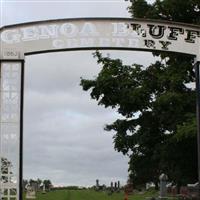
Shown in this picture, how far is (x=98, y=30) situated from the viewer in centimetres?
1594

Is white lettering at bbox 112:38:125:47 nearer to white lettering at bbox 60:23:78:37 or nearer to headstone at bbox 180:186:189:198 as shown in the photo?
white lettering at bbox 60:23:78:37

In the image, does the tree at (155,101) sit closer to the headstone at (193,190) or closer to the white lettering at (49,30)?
the headstone at (193,190)

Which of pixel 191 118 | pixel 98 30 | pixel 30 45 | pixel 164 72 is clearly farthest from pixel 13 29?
pixel 164 72

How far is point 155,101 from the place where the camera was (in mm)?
27141

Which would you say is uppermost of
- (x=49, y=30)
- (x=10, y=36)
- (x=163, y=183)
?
(x=49, y=30)

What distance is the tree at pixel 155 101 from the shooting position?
26875mm

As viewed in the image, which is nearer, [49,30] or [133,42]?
[49,30]

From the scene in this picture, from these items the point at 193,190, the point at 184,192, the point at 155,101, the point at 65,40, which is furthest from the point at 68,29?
the point at 184,192

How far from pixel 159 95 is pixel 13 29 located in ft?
40.9

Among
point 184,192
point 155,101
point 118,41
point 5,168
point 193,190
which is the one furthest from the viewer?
point 184,192

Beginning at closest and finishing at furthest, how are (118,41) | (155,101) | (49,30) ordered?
(49,30)
(118,41)
(155,101)

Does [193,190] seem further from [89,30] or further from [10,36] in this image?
[10,36]

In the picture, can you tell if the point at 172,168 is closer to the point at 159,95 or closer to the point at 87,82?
the point at 159,95

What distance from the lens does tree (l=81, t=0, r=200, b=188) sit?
2688cm
